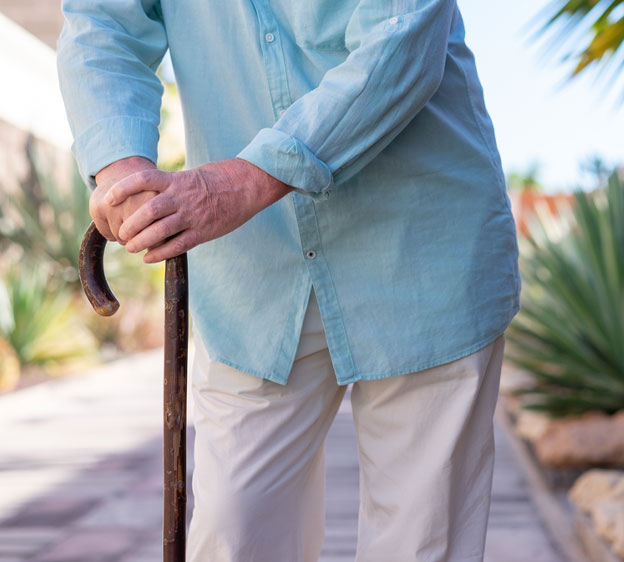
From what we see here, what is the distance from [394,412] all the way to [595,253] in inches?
117

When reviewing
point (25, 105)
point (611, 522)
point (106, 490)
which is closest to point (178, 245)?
point (611, 522)

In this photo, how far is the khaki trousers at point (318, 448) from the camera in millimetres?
1414

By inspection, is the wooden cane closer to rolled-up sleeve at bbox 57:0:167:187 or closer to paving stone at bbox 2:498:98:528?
rolled-up sleeve at bbox 57:0:167:187

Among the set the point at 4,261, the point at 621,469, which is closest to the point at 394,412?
the point at 621,469

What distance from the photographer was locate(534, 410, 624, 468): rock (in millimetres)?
3713

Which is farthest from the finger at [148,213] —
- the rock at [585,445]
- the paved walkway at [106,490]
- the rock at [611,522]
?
the rock at [585,445]

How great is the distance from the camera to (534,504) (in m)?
3.55

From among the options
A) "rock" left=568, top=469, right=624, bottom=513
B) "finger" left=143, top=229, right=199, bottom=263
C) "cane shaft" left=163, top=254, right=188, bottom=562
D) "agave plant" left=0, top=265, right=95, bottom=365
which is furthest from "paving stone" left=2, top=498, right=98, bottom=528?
"agave plant" left=0, top=265, right=95, bottom=365

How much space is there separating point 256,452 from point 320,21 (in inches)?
28.4

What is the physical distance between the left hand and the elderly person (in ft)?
0.51

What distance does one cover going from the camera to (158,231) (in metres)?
1.14

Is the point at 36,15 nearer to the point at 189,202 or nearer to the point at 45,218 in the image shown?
the point at 45,218

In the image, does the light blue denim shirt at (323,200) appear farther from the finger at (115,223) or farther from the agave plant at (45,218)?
the agave plant at (45,218)

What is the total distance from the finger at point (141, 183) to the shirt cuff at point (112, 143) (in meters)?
0.11
